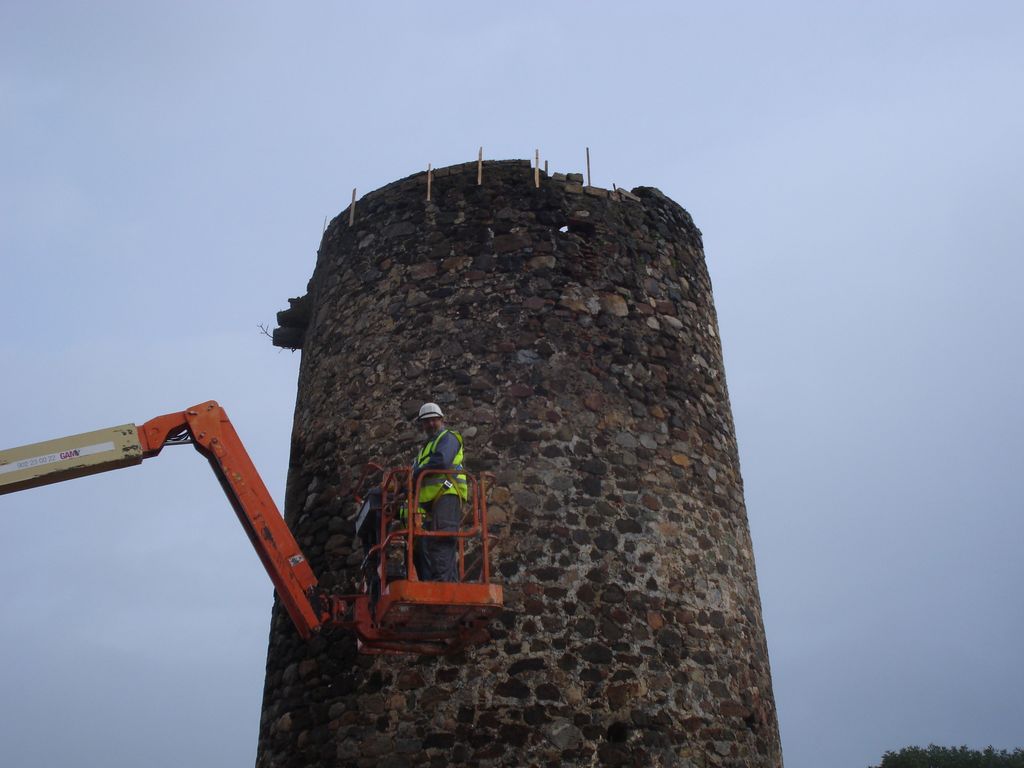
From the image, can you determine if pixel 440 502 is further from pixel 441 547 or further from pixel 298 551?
pixel 298 551

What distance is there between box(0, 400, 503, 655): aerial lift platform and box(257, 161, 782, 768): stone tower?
16.2 inches

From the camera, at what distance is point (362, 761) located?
7.09 meters

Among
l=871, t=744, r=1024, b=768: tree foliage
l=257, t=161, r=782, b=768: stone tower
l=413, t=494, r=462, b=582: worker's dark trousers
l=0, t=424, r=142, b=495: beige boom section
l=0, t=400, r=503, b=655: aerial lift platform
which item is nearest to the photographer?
l=0, t=400, r=503, b=655: aerial lift platform

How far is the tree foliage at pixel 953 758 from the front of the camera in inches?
1081

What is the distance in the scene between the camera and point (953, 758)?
28312 millimetres

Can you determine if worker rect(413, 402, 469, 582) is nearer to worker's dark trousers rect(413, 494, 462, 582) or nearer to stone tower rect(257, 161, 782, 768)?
worker's dark trousers rect(413, 494, 462, 582)

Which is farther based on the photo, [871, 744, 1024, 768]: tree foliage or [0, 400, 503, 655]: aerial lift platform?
[871, 744, 1024, 768]: tree foliage

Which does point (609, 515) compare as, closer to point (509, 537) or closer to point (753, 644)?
point (509, 537)

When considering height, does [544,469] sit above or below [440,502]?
above

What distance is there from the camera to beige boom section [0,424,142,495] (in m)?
6.84

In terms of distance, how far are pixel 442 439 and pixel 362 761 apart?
7.79 feet

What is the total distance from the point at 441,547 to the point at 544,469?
1538 millimetres

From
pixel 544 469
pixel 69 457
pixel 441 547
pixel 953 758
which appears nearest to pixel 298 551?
pixel 441 547

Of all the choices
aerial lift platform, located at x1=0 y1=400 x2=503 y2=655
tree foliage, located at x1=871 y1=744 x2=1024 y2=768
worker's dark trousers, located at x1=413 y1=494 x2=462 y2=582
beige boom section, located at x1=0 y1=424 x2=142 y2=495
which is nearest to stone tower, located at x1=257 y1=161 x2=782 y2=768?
aerial lift platform, located at x1=0 y1=400 x2=503 y2=655
